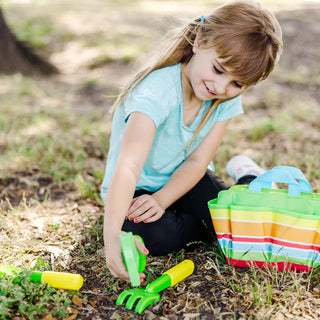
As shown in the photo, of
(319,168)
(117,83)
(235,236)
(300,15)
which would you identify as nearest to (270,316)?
(235,236)

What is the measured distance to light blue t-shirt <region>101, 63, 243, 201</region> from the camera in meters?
2.11

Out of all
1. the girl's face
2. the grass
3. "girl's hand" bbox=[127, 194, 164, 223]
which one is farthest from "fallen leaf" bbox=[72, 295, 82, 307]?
the girl's face

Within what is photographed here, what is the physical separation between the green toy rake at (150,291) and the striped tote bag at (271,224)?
264 millimetres

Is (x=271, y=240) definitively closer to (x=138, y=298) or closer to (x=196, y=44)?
(x=138, y=298)

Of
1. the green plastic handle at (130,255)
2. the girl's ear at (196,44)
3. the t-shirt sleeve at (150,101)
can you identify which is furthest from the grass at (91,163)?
the girl's ear at (196,44)

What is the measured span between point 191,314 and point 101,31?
6.06 metres

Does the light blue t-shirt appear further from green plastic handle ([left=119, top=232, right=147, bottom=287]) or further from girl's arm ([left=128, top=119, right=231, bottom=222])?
green plastic handle ([left=119, top=232, right=147, bottom=287])

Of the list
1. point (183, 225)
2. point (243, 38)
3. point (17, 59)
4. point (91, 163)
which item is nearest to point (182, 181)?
point (183, 225)

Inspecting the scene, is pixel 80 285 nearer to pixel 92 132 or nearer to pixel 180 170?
pixel 180 170

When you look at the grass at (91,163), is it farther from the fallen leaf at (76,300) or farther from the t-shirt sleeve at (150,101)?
the t-shirt sleeve at (150,101)

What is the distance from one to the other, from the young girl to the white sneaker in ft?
0.71

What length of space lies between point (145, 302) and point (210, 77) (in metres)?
1.12

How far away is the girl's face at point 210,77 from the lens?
6.64 ft

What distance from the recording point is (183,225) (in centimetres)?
235
